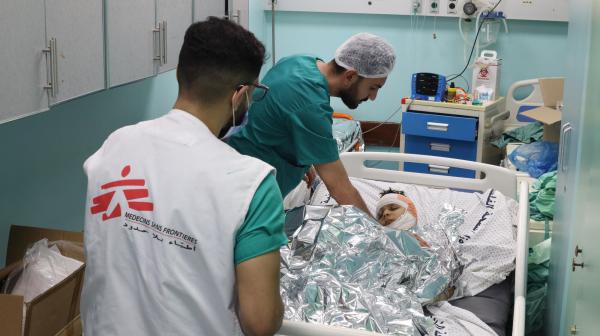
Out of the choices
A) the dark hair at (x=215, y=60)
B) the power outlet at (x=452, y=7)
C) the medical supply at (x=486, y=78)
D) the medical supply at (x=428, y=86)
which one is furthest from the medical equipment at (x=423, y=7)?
the dark hair at (x=215, y=60)

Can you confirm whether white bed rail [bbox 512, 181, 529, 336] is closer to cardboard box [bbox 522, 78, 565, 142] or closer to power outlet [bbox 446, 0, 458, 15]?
cardboard box [bbox 522, 78, 565, 142]

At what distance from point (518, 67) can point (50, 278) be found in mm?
3718

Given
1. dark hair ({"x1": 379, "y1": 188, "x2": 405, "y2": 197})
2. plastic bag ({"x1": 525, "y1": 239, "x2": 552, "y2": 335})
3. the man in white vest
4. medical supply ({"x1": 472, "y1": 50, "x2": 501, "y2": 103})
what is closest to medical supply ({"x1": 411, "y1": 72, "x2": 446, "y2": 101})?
medical supply ({"x1": 472, "y1": 50, "x2": 501, "y2": 103})

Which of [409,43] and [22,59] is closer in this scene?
[22,59]

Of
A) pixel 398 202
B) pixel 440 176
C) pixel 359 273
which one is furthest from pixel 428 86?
pixel 359 273

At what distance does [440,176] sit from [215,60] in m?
2.28

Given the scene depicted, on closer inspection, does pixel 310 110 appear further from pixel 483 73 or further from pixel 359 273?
pixel 483 73

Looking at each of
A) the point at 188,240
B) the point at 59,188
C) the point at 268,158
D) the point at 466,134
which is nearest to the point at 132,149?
the point at 188,240

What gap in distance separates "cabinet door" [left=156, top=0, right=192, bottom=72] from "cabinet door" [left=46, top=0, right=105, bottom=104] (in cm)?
59

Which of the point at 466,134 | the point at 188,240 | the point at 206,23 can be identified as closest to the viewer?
the point at 188,240

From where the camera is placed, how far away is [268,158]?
112 inches

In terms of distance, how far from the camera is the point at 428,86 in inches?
183

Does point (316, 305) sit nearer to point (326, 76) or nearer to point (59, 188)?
point (326, 76)

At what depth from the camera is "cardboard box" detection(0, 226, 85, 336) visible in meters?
2.04
